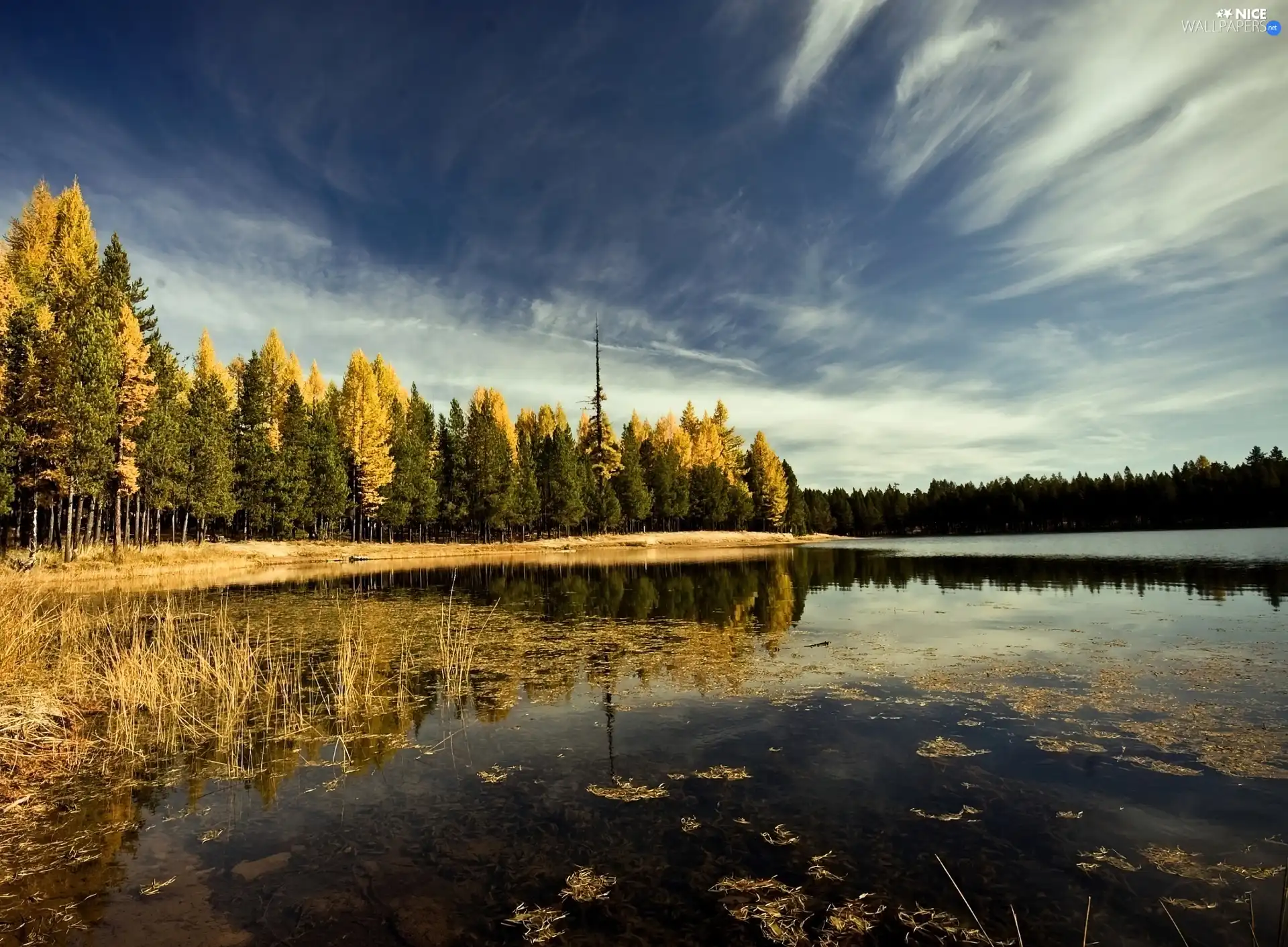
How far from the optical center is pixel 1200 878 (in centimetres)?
497

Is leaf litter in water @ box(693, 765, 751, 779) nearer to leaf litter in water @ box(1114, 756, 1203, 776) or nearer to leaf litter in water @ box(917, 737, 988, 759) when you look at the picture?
leaf litter in water @ box(917, 737, 988, 759)

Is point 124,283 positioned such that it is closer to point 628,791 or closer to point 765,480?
point 628,791

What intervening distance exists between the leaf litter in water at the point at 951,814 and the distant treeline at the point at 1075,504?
4632 inches

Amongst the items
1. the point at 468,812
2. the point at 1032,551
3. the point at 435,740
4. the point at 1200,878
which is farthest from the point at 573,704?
the point at 1032,551

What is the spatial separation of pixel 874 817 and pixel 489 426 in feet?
213

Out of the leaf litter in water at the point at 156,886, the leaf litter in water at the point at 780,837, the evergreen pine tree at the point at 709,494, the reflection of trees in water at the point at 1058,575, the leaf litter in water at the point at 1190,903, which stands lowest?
the reflection of trees in water at the point at 1058,575

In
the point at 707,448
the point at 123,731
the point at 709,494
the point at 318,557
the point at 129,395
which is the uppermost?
the point at 707,448

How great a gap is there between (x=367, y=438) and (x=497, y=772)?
189 feet

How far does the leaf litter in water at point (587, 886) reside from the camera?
4910 millimetres

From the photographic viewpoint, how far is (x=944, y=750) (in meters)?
7.92

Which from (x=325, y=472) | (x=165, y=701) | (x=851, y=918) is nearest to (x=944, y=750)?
(x=851, y=918)

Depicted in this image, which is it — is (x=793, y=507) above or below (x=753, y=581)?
above

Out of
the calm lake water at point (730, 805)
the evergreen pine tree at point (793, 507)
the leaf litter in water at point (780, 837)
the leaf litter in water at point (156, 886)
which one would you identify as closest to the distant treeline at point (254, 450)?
the evergreen pine tree at point (793, 507)

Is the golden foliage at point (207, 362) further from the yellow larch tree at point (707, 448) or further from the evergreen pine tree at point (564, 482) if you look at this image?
the yellow larch tree at point (707, 448)
